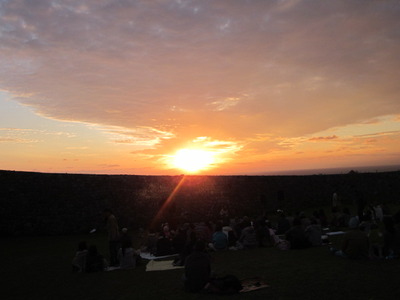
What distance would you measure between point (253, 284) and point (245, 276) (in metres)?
1.02

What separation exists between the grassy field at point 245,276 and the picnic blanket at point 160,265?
0.33 metres

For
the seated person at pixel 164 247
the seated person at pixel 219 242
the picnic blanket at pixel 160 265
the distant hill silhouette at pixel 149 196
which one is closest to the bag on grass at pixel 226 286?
the picnic blanket at pixel 160 265

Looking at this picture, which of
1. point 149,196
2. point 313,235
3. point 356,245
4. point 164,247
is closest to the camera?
point 356,245

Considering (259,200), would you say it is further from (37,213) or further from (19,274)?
(19,274)

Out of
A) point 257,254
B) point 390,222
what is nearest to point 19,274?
point 257,254

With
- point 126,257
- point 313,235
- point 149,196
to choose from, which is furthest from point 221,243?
point 149,196

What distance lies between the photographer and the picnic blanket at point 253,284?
26.8 ft

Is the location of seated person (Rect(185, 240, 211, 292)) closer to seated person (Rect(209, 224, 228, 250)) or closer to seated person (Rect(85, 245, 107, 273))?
seated person (Rect(85, 245, 107, 273))

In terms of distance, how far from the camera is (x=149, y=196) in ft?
79.8

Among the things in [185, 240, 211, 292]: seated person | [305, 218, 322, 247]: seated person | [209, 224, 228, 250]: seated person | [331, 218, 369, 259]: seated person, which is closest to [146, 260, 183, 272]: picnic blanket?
[209, 224, 228, 250]: seated person

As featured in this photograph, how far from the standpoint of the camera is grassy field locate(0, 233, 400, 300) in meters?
7.77

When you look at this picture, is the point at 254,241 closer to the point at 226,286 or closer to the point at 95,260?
the point at 226,286

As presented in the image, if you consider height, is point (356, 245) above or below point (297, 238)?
above

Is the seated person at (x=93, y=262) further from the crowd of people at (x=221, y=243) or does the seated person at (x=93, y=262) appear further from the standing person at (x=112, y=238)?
the standing person at (x=112, y=238)
